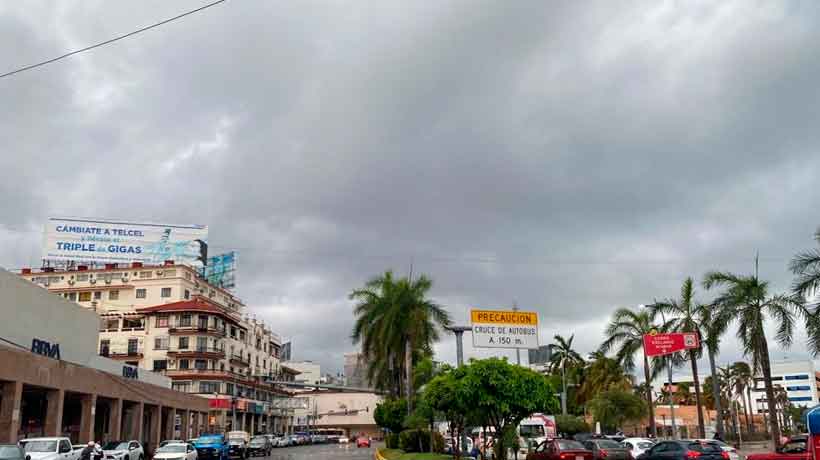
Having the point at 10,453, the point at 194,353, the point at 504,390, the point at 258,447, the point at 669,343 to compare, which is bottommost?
the point at 258,447

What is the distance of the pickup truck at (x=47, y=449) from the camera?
26.0 metres

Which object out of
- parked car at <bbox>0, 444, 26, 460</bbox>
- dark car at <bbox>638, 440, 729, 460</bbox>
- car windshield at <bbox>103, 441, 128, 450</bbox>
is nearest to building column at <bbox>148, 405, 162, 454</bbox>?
car windshield at <bbox>103, 441, 128, 450</bbox>

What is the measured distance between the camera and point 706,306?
39.8 meters

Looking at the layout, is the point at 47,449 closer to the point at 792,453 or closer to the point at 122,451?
the point at 122,451

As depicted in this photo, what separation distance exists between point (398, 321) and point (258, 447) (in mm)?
20571

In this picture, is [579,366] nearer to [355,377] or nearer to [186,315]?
[186,315]

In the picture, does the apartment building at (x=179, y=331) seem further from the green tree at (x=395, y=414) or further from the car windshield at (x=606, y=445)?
the car windshield at (x=606, y=445)

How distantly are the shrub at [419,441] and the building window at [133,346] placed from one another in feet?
171

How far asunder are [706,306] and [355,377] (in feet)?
374

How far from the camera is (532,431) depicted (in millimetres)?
45156

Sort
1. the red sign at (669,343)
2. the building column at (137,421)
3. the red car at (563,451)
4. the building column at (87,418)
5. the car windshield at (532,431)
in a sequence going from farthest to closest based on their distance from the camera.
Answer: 1. the building column at (137,421)
2. the car windshield at (532,431)
3. the building column at (87,418)
4. the red sign at (669,343)
5. the red car at (563,451)

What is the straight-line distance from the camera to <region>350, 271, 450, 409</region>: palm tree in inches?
1876

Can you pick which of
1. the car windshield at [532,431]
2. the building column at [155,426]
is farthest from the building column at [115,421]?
the car windshield at [532,431]

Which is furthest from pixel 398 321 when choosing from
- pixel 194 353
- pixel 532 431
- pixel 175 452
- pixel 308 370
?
pixel 308 370
